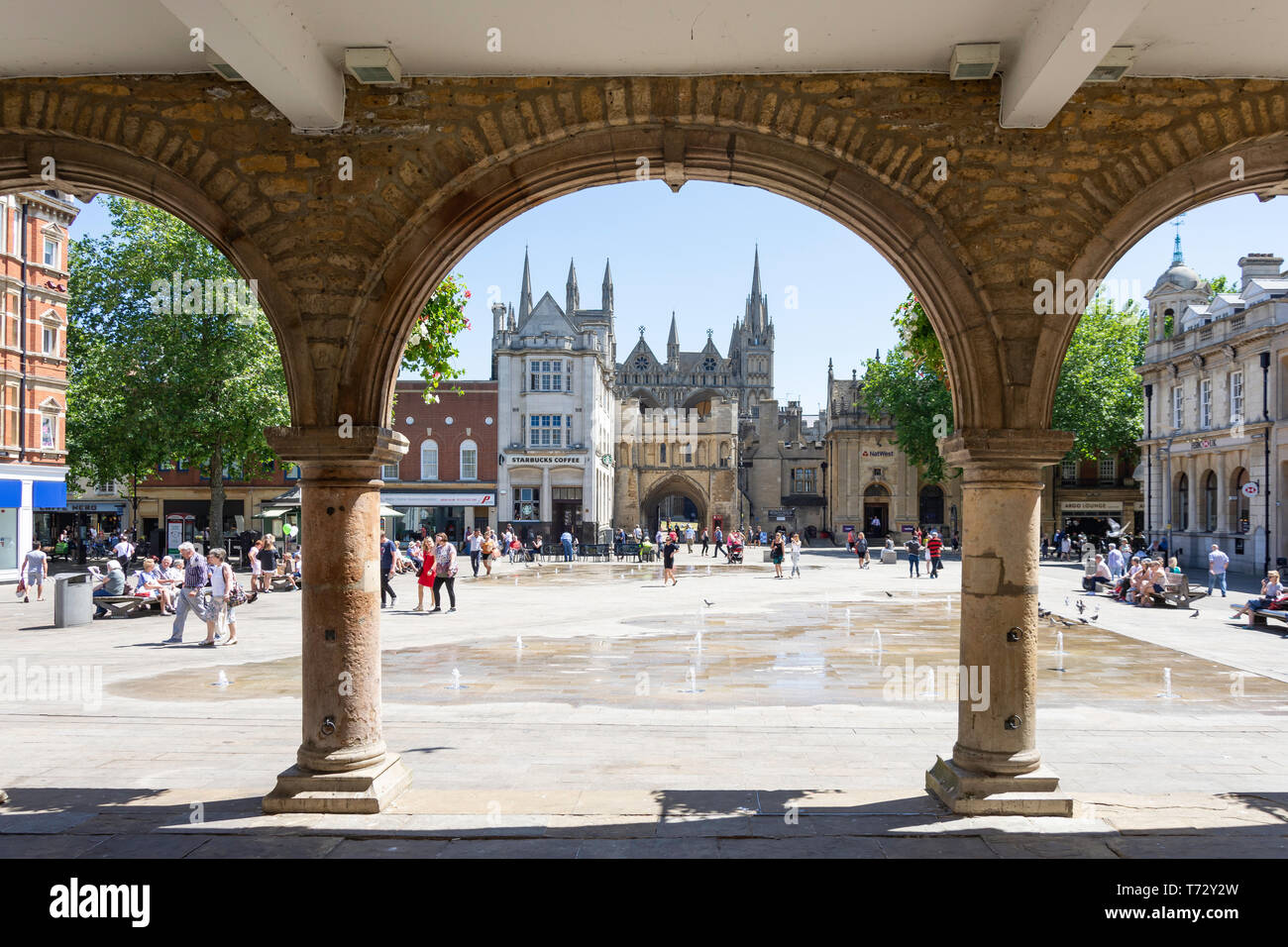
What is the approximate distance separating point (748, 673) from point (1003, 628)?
5720mm

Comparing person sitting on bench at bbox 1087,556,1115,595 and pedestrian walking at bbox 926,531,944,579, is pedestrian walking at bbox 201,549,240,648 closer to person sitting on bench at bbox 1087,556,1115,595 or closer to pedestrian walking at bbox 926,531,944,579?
person sitting on bench at bbox 1087,556,1115,595

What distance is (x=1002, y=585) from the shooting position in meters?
5.55

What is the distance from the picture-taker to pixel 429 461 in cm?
4578


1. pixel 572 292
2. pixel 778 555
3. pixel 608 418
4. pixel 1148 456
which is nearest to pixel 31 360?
pixel 778 555

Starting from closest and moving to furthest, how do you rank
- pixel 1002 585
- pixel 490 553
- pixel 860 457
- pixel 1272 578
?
pixel 1002 585 < pixel 1272 578 < pixel 490 553 < pixel 860 457

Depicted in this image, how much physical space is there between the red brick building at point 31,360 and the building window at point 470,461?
20.3m

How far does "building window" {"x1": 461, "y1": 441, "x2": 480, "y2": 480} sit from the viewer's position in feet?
151

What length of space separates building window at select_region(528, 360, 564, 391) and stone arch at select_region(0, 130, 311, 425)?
41594 millimetres

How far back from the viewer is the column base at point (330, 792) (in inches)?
216

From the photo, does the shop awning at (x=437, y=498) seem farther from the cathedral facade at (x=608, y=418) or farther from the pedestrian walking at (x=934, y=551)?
the pedestrian walking at (x=934, y=551)

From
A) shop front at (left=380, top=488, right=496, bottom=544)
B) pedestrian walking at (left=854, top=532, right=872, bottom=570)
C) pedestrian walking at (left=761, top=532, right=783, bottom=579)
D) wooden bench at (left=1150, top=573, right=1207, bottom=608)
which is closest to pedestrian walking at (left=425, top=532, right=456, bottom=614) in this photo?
pedestrian walking at (left=761, top=532, right=783, bottom=579)
